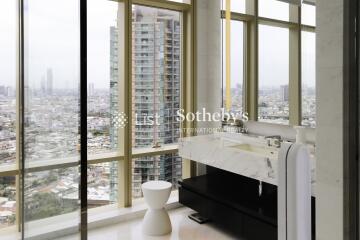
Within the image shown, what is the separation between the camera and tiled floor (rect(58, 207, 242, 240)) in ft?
9.57

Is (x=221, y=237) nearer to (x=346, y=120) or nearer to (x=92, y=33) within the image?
(x=92, y=33)

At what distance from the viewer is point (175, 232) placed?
302 cm

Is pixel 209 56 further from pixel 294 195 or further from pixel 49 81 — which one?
pixel 294 195

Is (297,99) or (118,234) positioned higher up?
(297,99)

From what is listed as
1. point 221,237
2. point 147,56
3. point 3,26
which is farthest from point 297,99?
point 3,26

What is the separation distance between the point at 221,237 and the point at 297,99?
4.48ft

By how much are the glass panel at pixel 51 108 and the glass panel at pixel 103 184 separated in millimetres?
2373

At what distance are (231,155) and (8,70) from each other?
1.77m

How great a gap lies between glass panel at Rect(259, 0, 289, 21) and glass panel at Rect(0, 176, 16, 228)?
7.91 feet

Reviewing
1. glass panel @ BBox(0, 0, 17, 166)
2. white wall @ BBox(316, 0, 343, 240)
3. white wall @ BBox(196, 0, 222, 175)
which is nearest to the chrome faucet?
white wall @ BBox(196, 0, 222, 175)

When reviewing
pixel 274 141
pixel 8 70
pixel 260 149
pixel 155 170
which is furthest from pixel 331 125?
pixel 155 170

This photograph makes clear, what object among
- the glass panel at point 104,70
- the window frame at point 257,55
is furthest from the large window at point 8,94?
the window frame at point 257,55

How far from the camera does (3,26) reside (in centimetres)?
144

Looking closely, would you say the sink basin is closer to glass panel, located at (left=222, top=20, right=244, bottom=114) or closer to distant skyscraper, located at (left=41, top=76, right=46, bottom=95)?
glass panel, located at (left=222, top=20, right=244, bottom=114)
